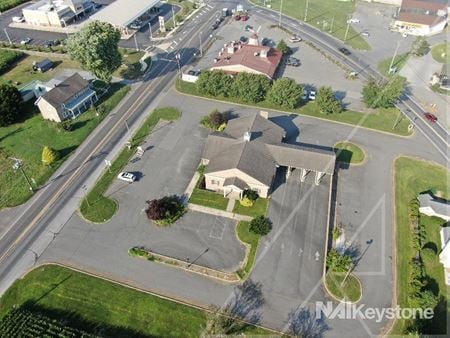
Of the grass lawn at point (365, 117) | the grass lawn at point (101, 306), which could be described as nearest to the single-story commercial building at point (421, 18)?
the grass lawn at point (365, 117)

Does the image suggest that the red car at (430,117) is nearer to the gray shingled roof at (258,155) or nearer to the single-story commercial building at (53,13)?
the gray shingled roof at (258,155)

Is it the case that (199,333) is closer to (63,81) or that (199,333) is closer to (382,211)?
(382,211)

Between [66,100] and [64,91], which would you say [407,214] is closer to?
[66,100]

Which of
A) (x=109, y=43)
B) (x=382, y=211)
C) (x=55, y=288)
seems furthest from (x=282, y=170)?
(x=109, y=43)

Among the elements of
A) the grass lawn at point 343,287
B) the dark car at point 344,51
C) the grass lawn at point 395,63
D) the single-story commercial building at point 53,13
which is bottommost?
the grass lawn at point 343,287

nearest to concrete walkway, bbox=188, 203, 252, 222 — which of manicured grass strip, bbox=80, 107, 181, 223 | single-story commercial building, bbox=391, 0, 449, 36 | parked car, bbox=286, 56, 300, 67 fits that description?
manicured grass strip, bbox=80, 107, 181, 223

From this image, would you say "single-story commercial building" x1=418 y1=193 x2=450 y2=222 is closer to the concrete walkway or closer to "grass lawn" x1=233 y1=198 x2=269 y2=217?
"grass lawn" x1=233 y1=198 x2=269 y2=217
